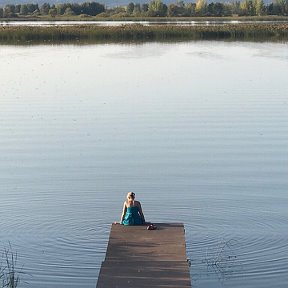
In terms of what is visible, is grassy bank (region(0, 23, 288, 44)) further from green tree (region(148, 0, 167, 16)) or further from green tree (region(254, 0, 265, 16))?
green tree (region(254, 0, 265, 16))

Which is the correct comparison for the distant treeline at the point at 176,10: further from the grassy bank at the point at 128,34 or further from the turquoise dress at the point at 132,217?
the turquoise dress at the point at 132,217

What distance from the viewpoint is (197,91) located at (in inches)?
1484

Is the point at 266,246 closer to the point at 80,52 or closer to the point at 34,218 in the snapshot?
the point at 34,218

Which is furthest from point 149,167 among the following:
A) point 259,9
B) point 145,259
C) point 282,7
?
point 259,9

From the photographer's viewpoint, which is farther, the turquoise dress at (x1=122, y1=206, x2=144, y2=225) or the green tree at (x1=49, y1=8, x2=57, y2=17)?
the green tree at (x1=49, y1=8, x2=57, y2=17)

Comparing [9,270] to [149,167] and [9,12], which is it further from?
[9,12]

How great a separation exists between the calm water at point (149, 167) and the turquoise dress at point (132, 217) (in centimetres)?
72

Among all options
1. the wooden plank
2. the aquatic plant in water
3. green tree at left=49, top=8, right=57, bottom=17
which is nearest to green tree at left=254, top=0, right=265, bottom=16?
green tree at left=49, top=8, right=57, bottom=17

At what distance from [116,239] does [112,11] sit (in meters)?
151

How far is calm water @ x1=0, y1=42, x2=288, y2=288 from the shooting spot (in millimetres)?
16391

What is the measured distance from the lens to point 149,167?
23344 mm

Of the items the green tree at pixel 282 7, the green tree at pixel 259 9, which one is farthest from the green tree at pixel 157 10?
the green tree at pixel 282 7

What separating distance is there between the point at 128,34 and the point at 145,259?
206 feet

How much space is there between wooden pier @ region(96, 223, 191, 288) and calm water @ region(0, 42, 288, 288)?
63 centimetres
